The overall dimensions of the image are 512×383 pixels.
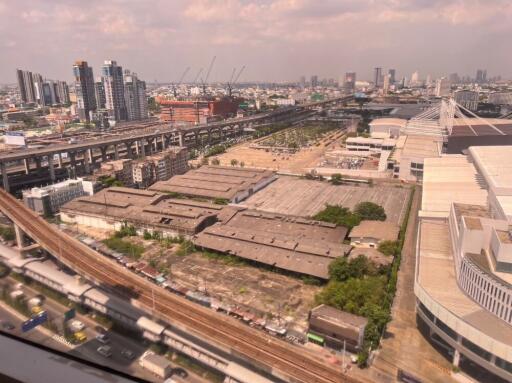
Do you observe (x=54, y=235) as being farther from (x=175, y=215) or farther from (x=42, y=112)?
(x=42, y=112)

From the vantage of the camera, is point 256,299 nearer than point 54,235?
Yes

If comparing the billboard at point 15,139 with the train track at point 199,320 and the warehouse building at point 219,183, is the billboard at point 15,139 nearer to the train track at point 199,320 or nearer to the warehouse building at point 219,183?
the warehouse building at point 219,183

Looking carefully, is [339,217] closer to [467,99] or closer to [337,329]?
[337,329]

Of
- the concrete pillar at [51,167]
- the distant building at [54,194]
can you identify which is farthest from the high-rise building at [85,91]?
the distant building at [54,194]

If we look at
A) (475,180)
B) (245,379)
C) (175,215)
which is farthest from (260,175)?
(245,379)

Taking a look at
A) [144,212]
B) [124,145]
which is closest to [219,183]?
[144,212]
